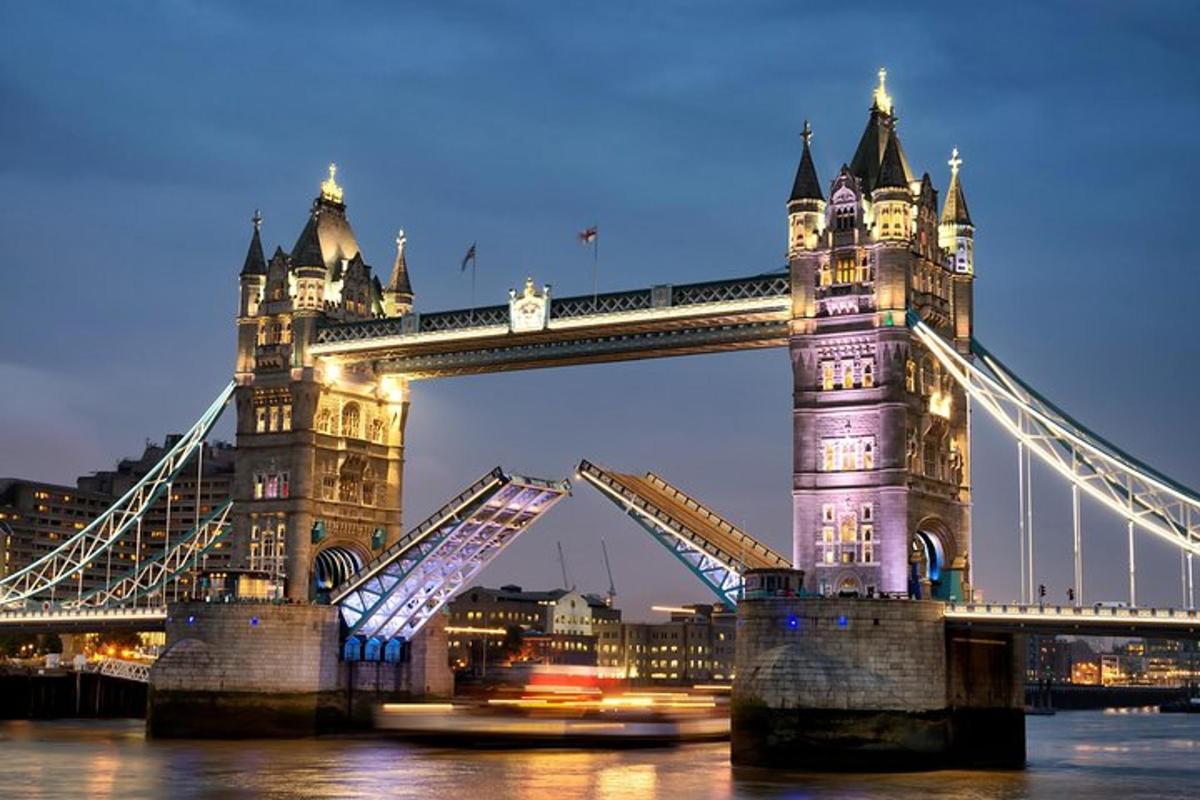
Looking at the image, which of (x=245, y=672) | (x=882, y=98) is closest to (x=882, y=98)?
(x=882, y=98)

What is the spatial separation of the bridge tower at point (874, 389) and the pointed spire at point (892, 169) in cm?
5

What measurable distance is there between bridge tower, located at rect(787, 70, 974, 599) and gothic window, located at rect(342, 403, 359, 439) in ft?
73.2

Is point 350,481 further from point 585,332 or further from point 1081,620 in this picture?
point 1081,620

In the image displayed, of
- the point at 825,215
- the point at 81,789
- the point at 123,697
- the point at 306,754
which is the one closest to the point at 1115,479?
the point at 825,215

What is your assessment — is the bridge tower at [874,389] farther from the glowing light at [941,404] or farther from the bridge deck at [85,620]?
the bridge deck at [85,620]

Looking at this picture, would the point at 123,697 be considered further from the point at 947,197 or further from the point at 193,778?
the point at 947,197

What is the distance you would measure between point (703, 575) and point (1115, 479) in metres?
14.4

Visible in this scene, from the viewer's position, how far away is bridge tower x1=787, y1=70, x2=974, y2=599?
185ft

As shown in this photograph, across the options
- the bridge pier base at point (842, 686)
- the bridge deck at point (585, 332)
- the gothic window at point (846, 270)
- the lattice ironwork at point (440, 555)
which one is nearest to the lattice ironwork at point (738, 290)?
the bridge deck at point (585, 332)

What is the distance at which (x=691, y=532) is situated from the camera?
6003 cm

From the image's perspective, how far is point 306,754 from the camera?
58.2 m

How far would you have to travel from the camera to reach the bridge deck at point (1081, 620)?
50.4 m

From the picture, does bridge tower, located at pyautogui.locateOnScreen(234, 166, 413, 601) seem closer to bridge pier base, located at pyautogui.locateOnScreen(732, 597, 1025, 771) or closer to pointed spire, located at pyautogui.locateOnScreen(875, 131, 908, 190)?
bridge pier base, located at pyautogui.locateOnScreen(732, 597, 1025, 771)

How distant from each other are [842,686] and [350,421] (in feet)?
92.3
